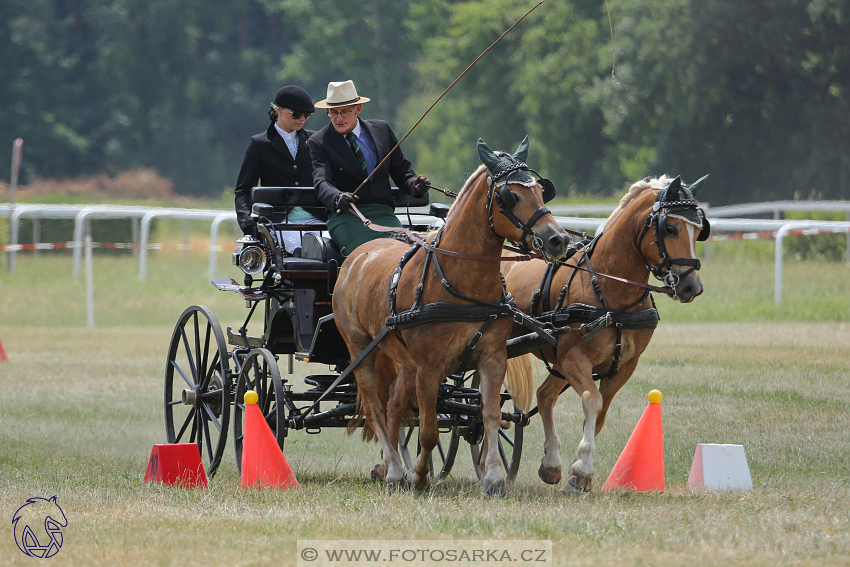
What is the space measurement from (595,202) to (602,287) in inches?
987

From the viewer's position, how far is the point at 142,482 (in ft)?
24.7

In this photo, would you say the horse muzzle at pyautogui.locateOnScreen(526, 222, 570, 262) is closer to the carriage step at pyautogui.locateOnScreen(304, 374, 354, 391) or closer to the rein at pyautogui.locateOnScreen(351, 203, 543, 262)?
the rein at pyautogui.locateOnScreen(351, 203, 543, 262)

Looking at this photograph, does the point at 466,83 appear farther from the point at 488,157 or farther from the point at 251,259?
the point at 488,157

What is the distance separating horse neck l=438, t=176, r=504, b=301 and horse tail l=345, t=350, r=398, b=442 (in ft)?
3.85

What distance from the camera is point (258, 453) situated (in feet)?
23.1

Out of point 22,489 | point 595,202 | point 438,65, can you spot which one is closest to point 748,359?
point 22,489

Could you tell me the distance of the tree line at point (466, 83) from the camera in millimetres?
34031

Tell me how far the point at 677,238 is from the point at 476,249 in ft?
3.86

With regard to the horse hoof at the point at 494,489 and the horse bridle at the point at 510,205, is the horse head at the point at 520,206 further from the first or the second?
the horse hoof at the point at 494,489

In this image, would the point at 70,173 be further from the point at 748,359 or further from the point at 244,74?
the point at 748,359

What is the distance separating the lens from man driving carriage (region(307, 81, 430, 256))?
778 cm

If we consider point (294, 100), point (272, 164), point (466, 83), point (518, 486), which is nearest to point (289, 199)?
point (272, 164)

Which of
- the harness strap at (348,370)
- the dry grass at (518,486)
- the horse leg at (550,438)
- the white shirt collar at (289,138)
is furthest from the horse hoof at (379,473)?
the white shirt collar at (289,138)

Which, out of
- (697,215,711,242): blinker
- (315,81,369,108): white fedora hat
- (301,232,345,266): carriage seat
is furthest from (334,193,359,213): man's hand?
(697,215,711,242): blinker
